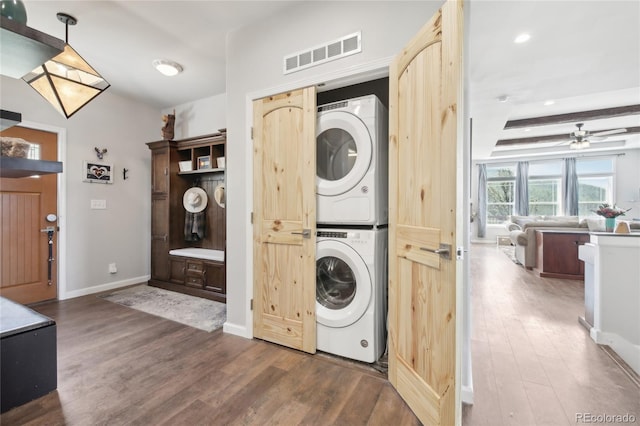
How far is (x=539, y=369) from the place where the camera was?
6.25 feet

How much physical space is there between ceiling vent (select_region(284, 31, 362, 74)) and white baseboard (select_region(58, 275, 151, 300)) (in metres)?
3.80

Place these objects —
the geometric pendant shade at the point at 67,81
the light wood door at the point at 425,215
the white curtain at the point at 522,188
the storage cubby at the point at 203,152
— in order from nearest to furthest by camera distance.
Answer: the light wood door at the point at 425,215 → the geometric pendant shade at the point at 67,81 → the storage cubby at the point at 203,152 → the white curtain at the point at 522,188

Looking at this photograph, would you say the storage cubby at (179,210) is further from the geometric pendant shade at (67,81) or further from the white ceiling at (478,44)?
the geometric pendant shade at (67,81)

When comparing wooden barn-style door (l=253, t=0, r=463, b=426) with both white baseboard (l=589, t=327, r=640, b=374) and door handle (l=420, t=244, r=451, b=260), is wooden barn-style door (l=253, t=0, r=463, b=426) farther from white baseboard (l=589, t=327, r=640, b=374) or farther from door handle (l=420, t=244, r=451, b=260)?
white baseboard (l=589, t=327, r=640, b=374)

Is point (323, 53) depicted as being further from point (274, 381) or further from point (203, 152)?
point (203, 152)

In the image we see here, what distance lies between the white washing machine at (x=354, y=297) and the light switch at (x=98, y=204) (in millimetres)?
3440

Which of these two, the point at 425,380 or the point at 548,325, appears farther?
the point at 548,325

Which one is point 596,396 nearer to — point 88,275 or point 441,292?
point 441,292

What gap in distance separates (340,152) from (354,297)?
1.12m

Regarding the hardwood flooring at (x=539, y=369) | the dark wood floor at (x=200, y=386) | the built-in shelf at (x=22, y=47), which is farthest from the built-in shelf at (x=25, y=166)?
the hardwood flooring at (x=539, y=369)

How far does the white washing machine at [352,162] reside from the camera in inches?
76.7

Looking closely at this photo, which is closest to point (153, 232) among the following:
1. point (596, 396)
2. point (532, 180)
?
point (596, 396)

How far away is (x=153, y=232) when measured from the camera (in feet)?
13.1

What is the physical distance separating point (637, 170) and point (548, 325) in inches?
302
